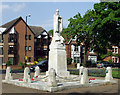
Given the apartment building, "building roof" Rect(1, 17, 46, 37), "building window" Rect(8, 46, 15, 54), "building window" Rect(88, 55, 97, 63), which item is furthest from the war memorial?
"building window" Rect(88, 55, 97, 63)

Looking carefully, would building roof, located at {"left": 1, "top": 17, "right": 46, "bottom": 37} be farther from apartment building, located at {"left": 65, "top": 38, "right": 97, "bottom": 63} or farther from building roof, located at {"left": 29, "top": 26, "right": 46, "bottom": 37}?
apartment building, located at {"left": 65, "top": 38, "right": 97, "bottom": 63}

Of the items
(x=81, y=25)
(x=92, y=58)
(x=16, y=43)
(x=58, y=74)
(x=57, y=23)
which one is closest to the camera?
(x=58, y=74)

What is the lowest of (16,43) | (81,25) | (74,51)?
(74,51)

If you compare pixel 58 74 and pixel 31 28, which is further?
pixel 31 28

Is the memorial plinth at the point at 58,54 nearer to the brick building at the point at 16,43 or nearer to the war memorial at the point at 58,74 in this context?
the war memorial at the point at 58,74

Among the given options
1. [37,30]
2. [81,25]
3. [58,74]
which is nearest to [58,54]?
[58,74]

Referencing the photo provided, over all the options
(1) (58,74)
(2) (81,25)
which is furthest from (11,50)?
(1) (58,74)

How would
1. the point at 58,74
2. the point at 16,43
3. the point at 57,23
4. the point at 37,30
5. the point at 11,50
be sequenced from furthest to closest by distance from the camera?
the point at 37,30
the point at 16,43
the point at 11,50
the point at 57,23
the point at 58,74

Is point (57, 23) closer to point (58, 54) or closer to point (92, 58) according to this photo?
point (58, 54)

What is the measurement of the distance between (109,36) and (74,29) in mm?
12587

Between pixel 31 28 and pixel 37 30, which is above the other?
pixel 31 28

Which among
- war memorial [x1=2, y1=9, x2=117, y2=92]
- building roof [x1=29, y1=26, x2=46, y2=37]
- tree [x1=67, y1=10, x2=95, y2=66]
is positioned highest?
building roof [x1=29, y1=26, x2=46, y2=37]

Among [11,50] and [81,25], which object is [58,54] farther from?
[11,50]

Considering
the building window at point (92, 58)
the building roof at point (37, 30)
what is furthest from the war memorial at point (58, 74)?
the building window at point (92, 58)
